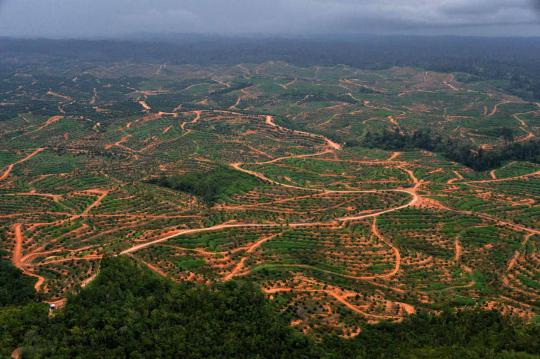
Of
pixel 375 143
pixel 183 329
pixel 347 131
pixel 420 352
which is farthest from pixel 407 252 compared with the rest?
pixel 347 131

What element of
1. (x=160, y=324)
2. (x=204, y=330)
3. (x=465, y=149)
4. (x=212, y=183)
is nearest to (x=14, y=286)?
(x=160, y=324)

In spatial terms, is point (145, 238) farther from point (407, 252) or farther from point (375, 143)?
point (375, 143)

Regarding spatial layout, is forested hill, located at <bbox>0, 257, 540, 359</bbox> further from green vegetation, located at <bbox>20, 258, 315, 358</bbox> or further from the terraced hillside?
the terraced hillside

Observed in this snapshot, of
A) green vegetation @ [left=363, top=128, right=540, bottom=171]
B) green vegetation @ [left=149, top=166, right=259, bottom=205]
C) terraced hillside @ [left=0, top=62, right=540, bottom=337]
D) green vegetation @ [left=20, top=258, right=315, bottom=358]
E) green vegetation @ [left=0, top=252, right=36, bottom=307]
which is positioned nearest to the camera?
green vegetation @ [left=20, top=258, right=315, bottom=358]

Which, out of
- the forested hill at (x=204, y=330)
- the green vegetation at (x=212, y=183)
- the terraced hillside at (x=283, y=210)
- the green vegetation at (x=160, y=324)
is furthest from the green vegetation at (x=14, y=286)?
the green vegetation at (x=212, y=183)

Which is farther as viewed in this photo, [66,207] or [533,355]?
[66,207]

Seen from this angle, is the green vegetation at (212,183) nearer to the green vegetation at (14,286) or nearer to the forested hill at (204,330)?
the green vegetation at (14,286)

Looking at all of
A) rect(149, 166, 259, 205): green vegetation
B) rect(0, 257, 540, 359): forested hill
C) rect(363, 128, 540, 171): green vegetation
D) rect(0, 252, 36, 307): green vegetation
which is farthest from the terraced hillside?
rect(0, 257, 540, 359): forested hill
